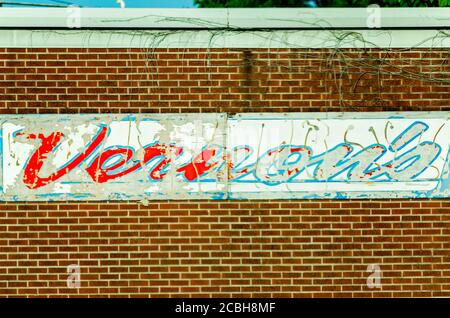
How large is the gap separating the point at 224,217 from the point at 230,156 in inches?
27.1

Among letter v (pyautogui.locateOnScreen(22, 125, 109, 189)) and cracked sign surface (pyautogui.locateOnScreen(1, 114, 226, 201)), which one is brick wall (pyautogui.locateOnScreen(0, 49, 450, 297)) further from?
letter v (pyautogui.locateOnScreen(22, 125, 109, 189))

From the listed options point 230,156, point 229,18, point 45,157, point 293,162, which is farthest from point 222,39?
point 45,157

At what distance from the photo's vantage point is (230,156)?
5.48m

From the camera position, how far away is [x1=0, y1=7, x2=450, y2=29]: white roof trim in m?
5.40

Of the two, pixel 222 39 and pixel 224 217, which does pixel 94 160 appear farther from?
pixel 222 39

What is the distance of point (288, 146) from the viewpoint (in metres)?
5.48

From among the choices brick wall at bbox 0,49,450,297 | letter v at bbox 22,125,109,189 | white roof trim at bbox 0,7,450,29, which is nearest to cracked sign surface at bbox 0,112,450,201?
letter v at bbox 22,125,109,189

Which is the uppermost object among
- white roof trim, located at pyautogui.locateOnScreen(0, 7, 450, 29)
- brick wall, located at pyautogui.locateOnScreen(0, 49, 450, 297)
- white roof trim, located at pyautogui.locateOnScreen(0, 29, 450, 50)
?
white roof trim, located at pyautogui.locateOnScreen(0, 7, 450, 29)

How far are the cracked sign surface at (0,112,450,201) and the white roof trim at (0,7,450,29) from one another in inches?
39.4

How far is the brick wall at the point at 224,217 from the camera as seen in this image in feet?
17.9

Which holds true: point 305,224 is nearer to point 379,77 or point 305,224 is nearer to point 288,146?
point 288,146

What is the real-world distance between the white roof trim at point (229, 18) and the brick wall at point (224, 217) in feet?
0.96

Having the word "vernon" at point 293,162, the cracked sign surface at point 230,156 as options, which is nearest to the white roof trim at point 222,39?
the cracked sign surface at point 230,156
